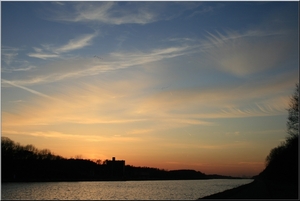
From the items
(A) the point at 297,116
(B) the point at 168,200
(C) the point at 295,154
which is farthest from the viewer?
(C) the point at 295,154

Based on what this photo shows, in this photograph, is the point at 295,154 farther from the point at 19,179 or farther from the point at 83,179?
the point at 83,179

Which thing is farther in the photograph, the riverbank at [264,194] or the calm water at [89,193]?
the calm water at [89,193]

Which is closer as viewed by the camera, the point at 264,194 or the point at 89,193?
the point at 264,194

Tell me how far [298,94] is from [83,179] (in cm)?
15469

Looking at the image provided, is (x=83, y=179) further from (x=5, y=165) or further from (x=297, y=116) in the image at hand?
(x=297, y=116)

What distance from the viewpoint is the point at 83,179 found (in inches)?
7810

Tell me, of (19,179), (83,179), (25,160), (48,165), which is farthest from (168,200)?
(83,179)

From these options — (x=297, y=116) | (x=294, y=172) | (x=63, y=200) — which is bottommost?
(x=63, y=200)

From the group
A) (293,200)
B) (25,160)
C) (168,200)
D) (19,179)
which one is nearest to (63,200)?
(168,200)

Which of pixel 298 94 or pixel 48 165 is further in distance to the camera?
pixel 48 165

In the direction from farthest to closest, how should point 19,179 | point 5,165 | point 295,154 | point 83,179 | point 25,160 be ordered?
point 83,179 → point 25,160 → point 19,179 → point 5,165 → point 295,154

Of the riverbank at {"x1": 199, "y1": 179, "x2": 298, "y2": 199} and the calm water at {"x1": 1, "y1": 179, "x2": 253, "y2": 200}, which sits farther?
the calm water at {"x1": 1, "y1": 179, "x2": 253, "y2": 200}

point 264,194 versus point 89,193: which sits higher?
point 264,194

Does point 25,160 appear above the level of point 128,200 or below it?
above
